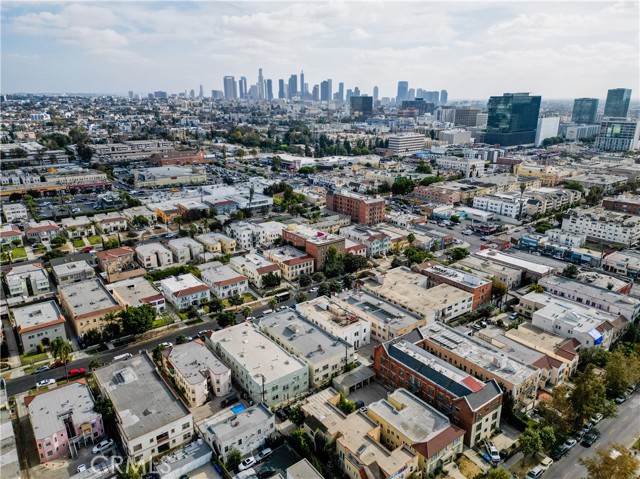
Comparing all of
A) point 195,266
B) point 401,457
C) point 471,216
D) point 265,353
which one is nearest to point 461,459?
point 401,457

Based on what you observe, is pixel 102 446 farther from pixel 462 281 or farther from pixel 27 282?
pixel 462 281

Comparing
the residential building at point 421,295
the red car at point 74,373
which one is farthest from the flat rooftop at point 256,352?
the residential building at point 421,295

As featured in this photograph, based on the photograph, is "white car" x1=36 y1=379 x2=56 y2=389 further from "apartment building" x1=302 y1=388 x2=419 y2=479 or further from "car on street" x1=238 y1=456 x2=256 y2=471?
"apartment building" x1=302 y1=388 x2=419 y2=479

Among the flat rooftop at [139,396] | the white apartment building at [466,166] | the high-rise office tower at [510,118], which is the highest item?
the high-rise office tower at [510,118]

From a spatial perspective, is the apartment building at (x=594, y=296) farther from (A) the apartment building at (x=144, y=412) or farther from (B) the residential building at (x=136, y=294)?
(B) the residential building at (x=136, y=294)

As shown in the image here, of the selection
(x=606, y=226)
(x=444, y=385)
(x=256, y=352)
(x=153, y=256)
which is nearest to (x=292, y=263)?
(x=153, y=256)

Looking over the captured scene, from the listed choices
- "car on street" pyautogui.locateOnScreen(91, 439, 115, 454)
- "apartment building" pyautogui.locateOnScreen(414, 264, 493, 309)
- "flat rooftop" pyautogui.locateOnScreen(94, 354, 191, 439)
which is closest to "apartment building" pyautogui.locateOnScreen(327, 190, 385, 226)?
"apartment building" pyautogui.locateOnScreen(414, 264, 493, 309)

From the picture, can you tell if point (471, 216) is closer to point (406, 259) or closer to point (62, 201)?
point (406, 259)

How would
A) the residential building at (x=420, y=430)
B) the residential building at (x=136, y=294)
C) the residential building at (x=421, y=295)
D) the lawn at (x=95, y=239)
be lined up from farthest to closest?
1. the lawn at (x=95, y=239)
2. the residential building at (x=136, y=294)
3. the residential building at (x=421, y=295)
4. the residential building at (x=420, y=430)
